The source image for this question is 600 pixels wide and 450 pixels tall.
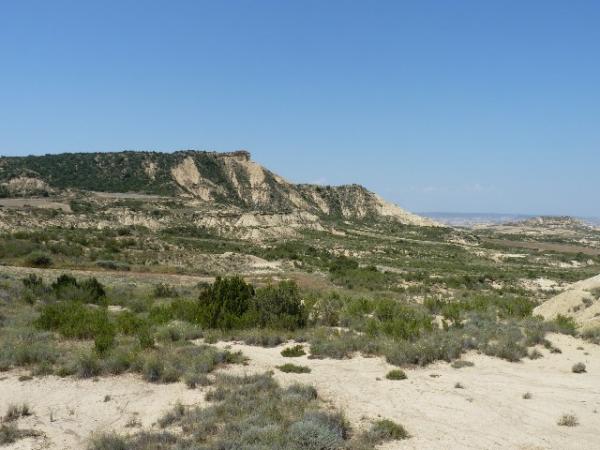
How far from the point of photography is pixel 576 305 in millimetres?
19891

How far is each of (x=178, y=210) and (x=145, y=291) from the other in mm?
51236

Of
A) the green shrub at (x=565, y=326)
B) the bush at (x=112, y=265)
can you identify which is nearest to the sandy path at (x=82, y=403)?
the green shrub at (x=565, y=326)

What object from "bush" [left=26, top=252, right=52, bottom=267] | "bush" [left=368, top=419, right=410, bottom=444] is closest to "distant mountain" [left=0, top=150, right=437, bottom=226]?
"bush" [left=26, top=252, right=52, bottom=267]

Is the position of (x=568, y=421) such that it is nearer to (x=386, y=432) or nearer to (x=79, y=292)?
(x=386, y=432)

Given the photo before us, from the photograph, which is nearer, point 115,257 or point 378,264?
point 115,257

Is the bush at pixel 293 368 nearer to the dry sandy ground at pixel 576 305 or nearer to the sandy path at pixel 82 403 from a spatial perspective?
the sandy path at pixel 82 403

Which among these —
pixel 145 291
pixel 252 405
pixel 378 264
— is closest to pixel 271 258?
pixel 378 264

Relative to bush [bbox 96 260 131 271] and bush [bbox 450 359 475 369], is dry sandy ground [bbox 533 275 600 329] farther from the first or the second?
bush [bbox 96 260 131 271]

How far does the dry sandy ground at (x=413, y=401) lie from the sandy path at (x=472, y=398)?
2 cm

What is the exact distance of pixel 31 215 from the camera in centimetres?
5356

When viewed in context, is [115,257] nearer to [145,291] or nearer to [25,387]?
[145,291]

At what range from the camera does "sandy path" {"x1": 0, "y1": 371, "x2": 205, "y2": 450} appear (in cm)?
831

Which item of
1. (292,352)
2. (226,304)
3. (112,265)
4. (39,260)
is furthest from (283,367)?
(39,260)

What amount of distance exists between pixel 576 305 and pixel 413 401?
1343 centimetres
